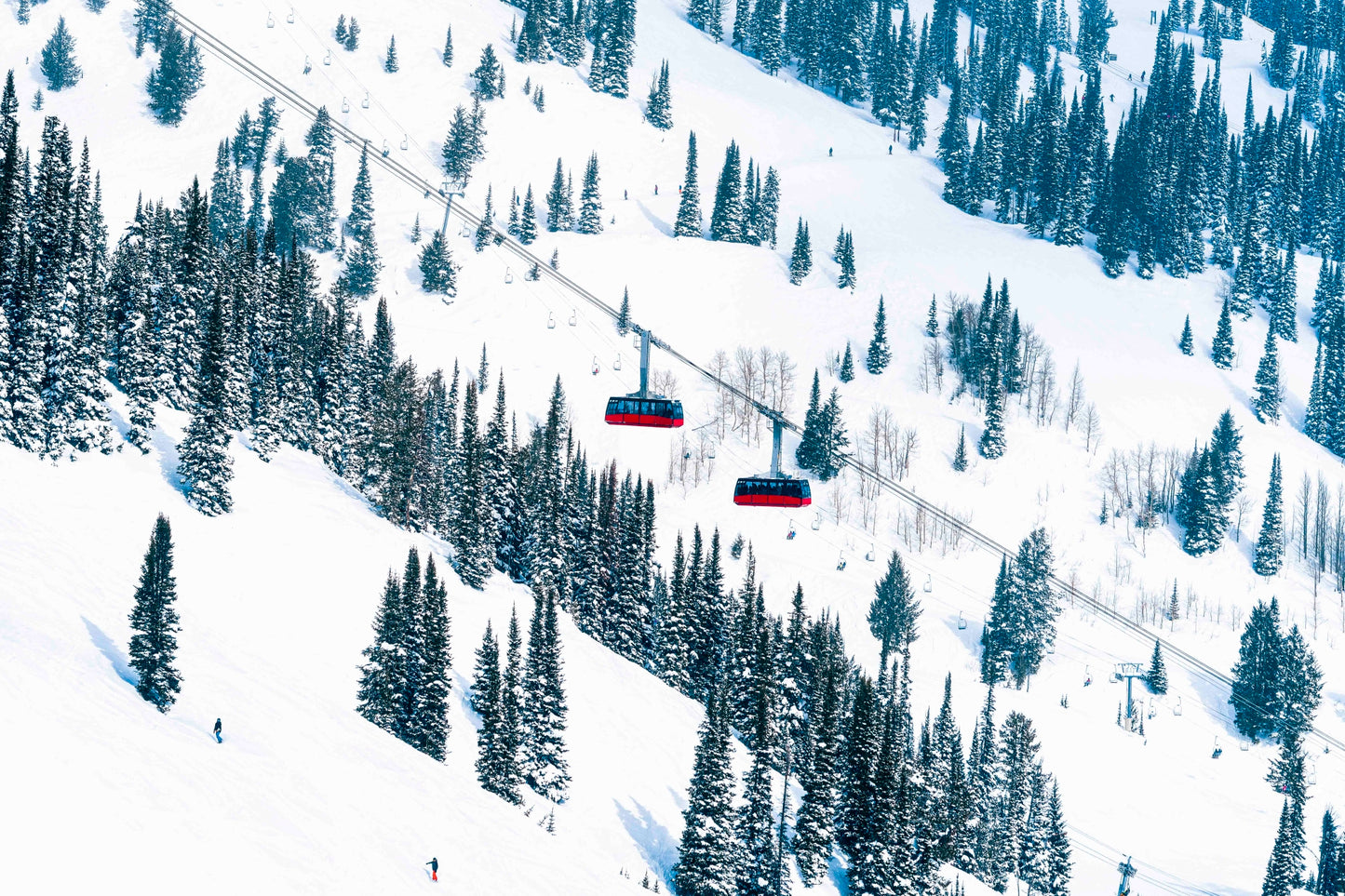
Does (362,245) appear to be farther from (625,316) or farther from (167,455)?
(167,455)

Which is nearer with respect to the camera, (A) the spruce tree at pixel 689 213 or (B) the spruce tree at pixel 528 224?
(B) the spruce tree at pixel 528 224

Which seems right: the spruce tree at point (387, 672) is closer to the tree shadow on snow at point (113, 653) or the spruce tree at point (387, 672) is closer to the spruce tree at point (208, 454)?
the spruce tree at point (208, 454)

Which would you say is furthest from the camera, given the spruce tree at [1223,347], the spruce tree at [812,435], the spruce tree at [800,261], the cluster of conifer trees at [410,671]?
the spruce tree at [800,261]

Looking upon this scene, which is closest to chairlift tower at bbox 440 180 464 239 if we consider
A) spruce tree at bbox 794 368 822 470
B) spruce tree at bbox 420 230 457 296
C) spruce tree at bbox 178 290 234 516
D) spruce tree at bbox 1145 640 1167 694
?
spruce tree at bbox 420 230 457 296

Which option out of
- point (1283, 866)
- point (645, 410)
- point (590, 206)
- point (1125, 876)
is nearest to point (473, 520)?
point (645, 410)

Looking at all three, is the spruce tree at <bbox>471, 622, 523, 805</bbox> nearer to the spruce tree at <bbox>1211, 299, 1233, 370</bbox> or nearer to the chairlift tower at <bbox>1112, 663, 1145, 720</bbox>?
the chairlift tower at <bbox>1112, 663, 1145, 720</bbox>

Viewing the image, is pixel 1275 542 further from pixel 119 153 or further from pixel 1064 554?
pixel 119 153

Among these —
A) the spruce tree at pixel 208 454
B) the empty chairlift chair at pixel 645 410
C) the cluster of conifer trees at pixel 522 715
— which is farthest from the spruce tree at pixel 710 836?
the spruce tree at pixel 208 454
